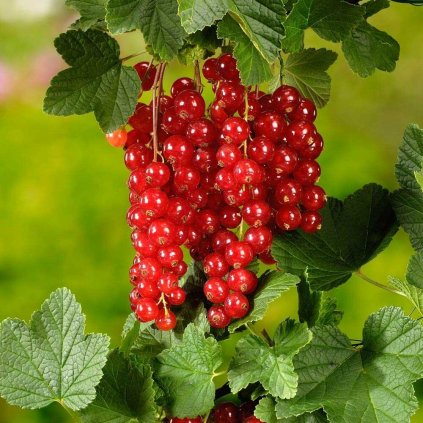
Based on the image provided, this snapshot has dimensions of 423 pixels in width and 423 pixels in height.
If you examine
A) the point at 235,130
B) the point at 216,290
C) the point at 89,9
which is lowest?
the point at 216,290

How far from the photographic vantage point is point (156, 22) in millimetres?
609

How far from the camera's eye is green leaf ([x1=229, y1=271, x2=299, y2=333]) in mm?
623

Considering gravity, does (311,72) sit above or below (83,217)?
above

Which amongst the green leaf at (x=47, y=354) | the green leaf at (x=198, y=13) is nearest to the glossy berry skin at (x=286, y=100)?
the green leaf at (x=198, y=13)

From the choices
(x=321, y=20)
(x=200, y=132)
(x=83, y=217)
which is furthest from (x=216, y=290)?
(x=83, y=217)

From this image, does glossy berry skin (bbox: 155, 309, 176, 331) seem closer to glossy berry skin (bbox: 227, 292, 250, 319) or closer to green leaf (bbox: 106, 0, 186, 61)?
glossy berry skin (bbox: 227, 292, 250, 319)

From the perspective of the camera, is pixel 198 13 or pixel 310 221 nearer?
pixel 198 13

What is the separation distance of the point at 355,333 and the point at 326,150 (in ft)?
1.29

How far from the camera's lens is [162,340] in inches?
27.8

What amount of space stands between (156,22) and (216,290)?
212mm

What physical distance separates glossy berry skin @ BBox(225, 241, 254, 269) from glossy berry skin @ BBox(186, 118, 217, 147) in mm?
84

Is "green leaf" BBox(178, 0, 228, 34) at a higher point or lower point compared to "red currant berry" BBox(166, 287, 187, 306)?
higher

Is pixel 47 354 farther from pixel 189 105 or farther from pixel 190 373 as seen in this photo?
pixel 189 105

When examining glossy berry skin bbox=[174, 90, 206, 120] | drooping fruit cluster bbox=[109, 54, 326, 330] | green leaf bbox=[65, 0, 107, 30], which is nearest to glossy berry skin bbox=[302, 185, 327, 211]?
drooping fruit cluster bbox=[109, 54, 326, 330]
